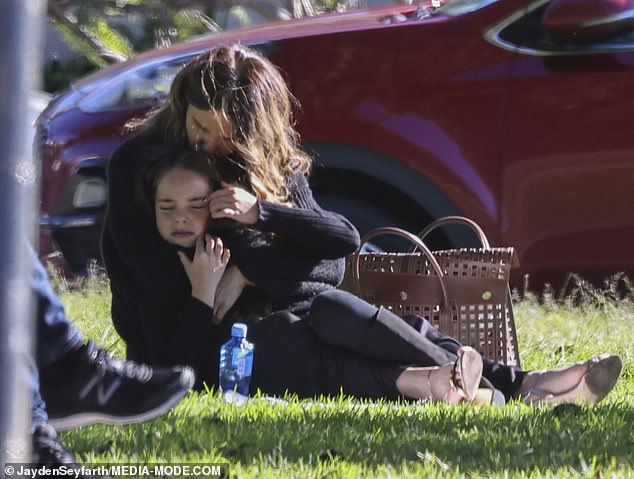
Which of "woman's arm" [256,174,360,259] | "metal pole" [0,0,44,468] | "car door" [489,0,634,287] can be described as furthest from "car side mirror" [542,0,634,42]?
"metal pole" [0,0,44,468]

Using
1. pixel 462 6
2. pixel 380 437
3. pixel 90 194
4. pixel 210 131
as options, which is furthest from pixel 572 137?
pixel 380 437

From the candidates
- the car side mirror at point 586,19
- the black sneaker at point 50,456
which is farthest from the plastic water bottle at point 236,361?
the car side mirror at point 586,19

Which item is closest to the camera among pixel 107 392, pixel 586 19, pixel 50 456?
pixel 50 456

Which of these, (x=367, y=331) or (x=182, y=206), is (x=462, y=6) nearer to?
(x=182, y=206)

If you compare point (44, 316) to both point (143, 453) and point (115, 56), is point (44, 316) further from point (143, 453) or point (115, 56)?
point (115, 56)

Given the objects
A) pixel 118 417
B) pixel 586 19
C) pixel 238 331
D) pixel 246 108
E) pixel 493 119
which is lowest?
pixel 238 331

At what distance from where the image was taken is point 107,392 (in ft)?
9.74

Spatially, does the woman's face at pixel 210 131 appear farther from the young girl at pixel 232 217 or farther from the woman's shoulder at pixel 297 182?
the woman's shoulder at pixel 297 182

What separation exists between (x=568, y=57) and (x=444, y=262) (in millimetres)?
1151

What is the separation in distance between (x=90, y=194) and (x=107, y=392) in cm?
297

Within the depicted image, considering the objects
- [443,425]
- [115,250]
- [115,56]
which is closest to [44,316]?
[443,425]

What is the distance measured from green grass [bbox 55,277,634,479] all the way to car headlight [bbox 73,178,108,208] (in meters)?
1.88

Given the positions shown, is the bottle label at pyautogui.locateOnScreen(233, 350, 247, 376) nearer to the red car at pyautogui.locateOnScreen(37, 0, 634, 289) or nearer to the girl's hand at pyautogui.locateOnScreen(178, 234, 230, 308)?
the girl's hand at pyautogui.locateOnScreen(178, 234, 230, 308)

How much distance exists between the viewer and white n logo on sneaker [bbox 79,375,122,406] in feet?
9.73
